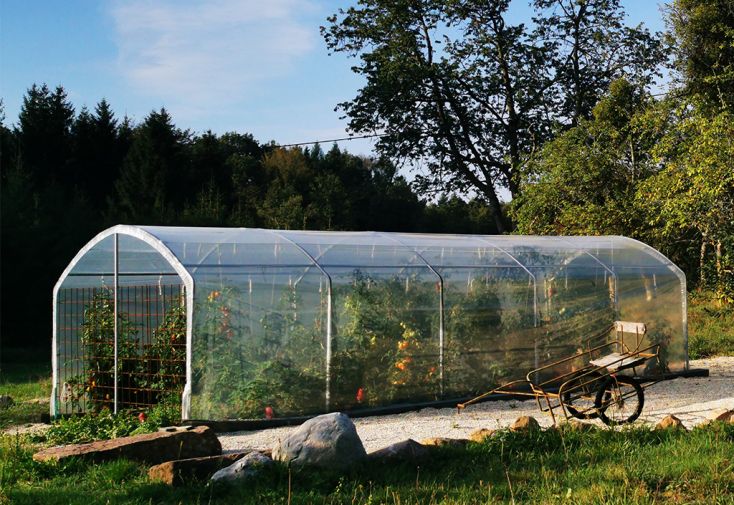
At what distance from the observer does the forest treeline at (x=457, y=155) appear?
19.1 m

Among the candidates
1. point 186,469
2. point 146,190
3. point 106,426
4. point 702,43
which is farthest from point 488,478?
point 146,190

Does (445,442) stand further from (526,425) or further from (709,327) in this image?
(709,327)

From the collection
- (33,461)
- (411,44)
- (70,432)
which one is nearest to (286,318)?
(70,432)

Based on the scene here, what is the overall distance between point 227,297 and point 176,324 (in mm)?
1135

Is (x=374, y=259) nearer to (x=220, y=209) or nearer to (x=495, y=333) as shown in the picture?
(x=495, y=333)

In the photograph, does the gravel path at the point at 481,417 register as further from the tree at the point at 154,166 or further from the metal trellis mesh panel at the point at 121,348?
Answer: the tree at the point at 154,166

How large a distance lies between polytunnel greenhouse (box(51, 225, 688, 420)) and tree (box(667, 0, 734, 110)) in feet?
37.1

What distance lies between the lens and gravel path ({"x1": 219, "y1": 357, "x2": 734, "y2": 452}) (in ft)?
29.1

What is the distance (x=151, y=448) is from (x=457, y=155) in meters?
23.9

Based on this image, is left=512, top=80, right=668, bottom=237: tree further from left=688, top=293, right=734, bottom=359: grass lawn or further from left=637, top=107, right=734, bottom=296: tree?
left=688, top=293, right=734, bottom=359: grass lawn

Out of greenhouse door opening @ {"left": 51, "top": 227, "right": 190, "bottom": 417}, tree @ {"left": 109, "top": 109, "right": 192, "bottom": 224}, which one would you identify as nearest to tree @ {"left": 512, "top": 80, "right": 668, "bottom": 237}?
greenhouse door opening @ {"left": 51, "top": 227, "right": 190, "bottom": 417}

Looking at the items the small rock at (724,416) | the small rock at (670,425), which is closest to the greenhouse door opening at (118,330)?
the small rock at (670,425)

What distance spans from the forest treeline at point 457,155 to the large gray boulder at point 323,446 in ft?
37.8

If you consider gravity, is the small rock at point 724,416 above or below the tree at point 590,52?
below
